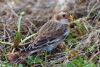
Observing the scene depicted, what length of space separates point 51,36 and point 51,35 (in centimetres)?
3

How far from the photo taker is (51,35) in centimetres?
567

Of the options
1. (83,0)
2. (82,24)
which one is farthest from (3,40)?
(83,0)

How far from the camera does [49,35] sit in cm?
565

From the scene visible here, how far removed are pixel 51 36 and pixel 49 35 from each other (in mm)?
33

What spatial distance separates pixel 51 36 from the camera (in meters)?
5.64

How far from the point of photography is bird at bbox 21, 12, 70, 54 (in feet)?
17.5

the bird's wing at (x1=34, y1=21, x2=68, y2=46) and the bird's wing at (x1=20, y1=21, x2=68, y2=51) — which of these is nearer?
the bird's wing at (x1=20, y1=21, x2=68, y2=51)

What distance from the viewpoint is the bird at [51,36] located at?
5.30 metres

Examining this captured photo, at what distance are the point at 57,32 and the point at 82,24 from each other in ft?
1.92

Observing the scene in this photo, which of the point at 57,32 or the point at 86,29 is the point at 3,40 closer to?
the point at 57,32

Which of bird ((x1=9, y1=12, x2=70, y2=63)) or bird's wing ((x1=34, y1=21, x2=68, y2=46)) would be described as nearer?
bird ((x1=9, y1=12, x2=70, y2=63))

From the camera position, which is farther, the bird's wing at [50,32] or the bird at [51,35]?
the bird's wing at [50,32]

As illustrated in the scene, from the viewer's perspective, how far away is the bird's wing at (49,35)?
535cm

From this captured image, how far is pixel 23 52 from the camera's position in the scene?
17.4 ft
